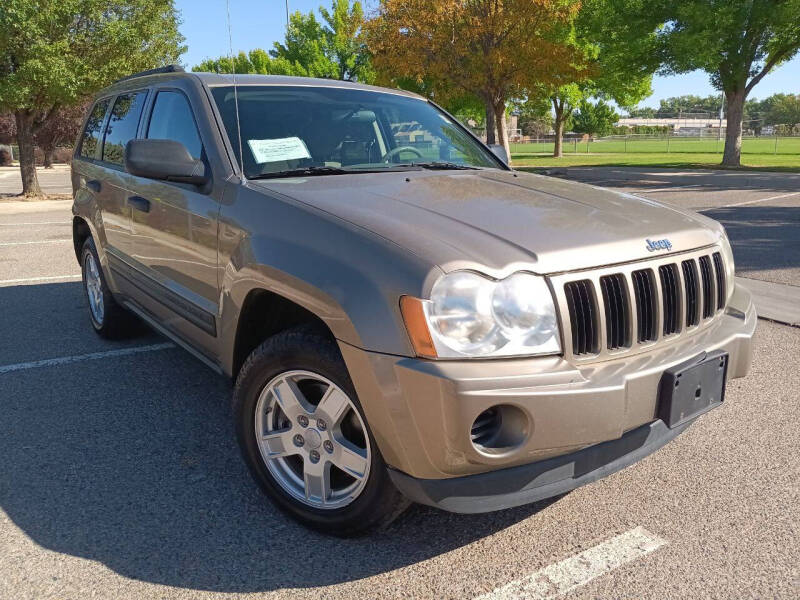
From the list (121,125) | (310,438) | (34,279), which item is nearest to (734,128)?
(34,279)

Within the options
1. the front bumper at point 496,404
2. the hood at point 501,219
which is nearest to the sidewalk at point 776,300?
the hood at point 501,219

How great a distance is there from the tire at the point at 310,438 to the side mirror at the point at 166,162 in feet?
3.07

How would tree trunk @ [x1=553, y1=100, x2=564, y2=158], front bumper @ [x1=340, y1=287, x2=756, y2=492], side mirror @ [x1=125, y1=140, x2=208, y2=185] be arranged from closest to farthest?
front bumper @ [x1=340, y1=287, x2=756, y2=492]
side mirror @ [x1=125, y1=140, x2=208, y2=185]
tree trunk @ [x1=553, y1=100, x2=564, y2=158]

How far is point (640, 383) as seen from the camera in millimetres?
2287

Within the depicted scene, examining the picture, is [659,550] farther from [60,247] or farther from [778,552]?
[60,247]

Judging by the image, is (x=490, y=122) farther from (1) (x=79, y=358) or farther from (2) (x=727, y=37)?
(1) (x=79, y=358)

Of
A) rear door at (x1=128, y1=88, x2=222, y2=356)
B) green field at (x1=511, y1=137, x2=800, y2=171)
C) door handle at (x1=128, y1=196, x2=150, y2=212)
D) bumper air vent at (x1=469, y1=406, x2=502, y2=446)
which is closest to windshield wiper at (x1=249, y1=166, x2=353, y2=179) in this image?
rear door at (x1=128, y1=88, x2=222, y2=356)

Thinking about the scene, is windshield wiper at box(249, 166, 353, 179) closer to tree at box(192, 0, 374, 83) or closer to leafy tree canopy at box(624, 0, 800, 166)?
leafy tree canopy at box(624, 0, 800, 166)

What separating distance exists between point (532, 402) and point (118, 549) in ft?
5.40

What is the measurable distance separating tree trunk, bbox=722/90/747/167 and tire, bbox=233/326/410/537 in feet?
82.3

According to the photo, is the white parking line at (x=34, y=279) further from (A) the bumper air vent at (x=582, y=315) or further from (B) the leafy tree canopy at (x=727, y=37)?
(B) the leafy tree canopy at (x=727, y=37)

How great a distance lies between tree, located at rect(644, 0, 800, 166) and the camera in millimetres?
20938

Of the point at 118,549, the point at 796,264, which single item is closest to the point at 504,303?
the point at 118,549

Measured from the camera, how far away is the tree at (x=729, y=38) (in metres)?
20.9
